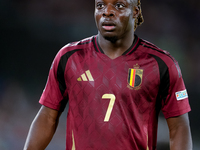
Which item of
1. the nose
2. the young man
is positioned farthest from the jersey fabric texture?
the nose

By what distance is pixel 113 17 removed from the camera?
178 cm

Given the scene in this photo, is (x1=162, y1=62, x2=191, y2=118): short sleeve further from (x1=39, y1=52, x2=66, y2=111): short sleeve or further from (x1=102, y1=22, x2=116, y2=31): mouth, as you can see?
(x1=39, y1=52, x2=66, y2=111): short sleeve

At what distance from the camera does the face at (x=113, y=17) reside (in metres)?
1.78

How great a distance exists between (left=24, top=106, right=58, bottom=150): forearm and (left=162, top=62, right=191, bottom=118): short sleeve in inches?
26.6

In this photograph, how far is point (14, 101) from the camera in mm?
3936

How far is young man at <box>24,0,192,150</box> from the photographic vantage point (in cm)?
183

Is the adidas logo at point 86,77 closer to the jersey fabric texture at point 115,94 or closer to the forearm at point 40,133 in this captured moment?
the jersey fabric texture at point 115,94

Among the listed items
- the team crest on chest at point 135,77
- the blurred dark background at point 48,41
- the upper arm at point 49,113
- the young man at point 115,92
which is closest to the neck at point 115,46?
the young man at point 115,92

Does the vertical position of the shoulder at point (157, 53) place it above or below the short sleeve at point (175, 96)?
above

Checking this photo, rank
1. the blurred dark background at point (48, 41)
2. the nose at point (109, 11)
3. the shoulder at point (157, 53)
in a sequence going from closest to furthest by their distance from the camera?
the nose at point (109, 11)
the shoulder at point (157, 53)
the blurred dark background at point (48, 41)

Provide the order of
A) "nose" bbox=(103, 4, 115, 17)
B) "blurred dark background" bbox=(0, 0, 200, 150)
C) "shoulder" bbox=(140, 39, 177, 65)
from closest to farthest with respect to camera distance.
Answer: "nose" bbox=(103, 4, 115, 17)
"shoulder" bbox=(140, 39, 177, 65)
"blurred dark background" bbox=(0, 0, 200, 150)

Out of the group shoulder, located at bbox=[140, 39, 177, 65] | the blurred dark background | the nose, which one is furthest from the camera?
the blurred dark background

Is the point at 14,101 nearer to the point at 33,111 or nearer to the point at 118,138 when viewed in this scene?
the point at 33,111

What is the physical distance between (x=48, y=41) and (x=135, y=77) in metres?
2.36
